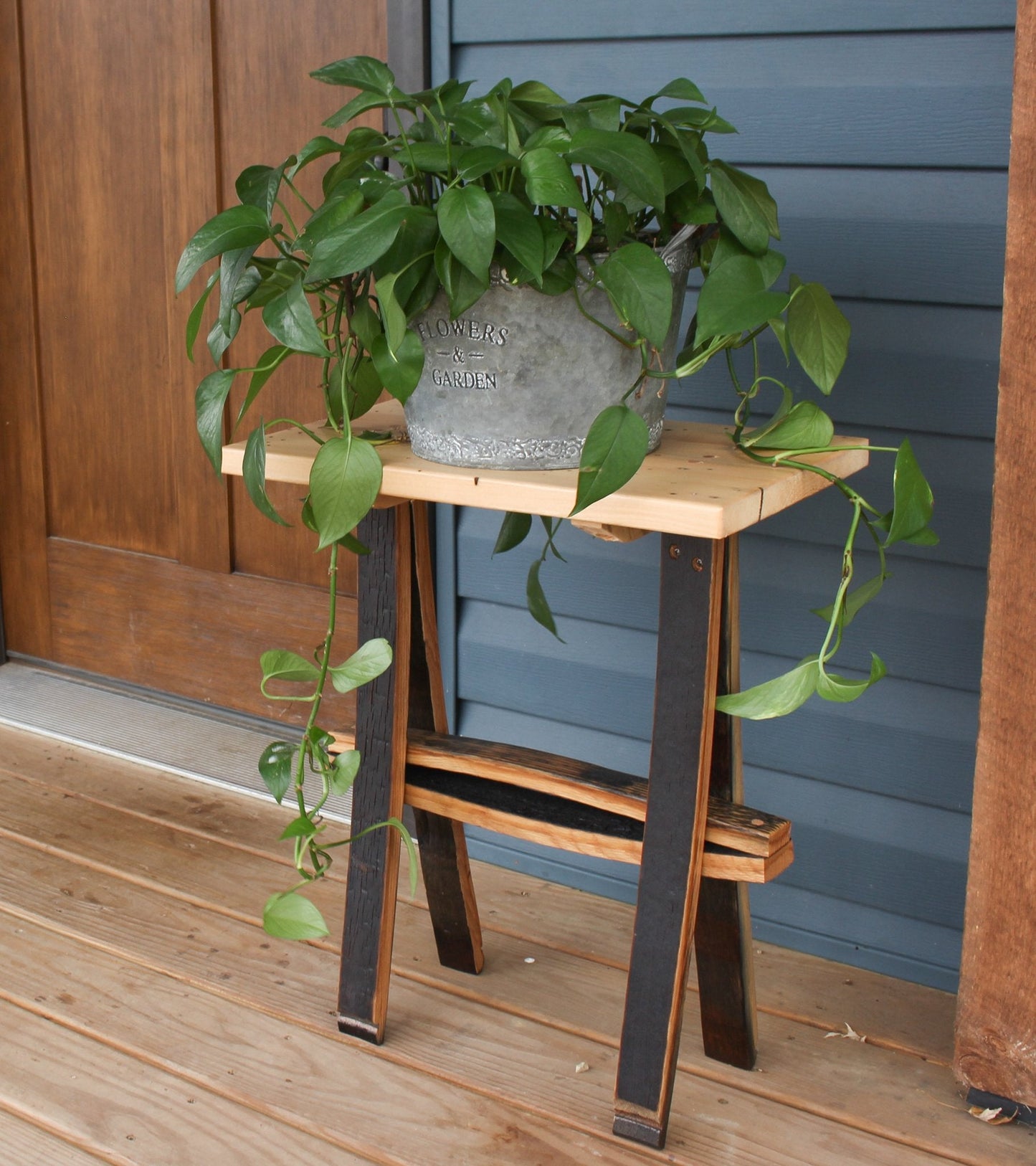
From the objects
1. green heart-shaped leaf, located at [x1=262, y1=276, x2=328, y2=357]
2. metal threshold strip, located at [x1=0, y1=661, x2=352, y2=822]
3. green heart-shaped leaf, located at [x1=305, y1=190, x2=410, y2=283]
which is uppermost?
green heart-shaped leaf, located at [x1=305, y1=190, x2=410, y2=283]

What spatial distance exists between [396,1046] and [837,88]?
1207 millimetres

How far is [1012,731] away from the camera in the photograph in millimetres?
1274

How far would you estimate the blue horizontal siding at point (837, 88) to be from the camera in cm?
138

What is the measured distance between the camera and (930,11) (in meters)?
1.38

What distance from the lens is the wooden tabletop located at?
Result: 108 centimetres

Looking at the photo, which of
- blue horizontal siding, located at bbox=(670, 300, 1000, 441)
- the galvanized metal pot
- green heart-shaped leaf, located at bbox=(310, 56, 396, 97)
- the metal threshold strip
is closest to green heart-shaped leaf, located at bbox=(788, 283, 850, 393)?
the galvanized metal pot

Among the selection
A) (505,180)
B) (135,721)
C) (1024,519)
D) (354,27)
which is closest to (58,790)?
(135,721)

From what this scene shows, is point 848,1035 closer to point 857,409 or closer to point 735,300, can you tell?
point 857,409

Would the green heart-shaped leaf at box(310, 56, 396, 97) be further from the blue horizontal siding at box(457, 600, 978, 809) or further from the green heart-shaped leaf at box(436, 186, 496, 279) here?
the blue horizontal siding at box(457, 600, 978, 809)

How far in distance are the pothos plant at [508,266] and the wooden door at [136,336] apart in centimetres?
85

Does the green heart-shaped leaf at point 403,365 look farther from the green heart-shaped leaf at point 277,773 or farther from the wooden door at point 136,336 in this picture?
the wooden door at point 136,336

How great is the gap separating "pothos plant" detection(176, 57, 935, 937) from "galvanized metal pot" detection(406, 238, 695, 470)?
0.02 m

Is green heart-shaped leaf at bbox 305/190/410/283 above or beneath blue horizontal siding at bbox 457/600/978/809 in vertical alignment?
above

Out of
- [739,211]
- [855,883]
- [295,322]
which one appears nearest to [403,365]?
[295,322]
